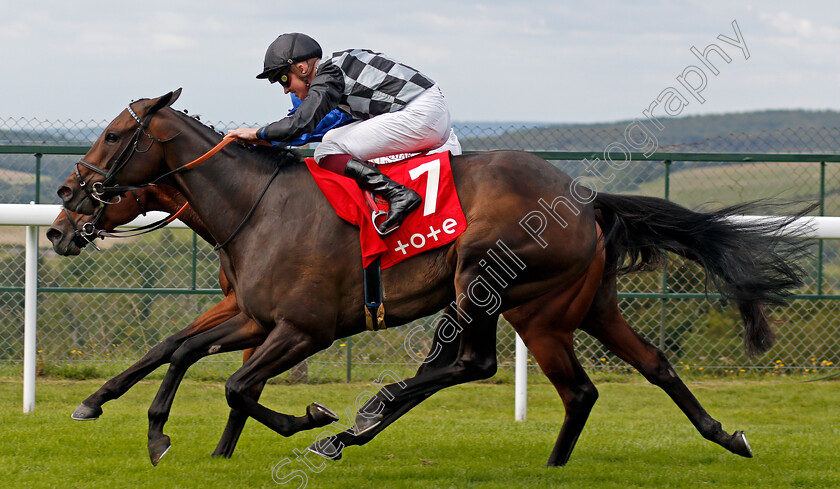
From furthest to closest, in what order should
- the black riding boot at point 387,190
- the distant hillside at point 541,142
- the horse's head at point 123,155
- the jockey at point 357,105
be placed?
the distant hillside at point 541,142 → the horse's head at point 123,155 → the jockey at point 357,105 → the black riding boot at point 387,190

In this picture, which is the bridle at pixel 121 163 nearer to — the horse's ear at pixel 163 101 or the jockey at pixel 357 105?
the horse's ear at pixel 163 101

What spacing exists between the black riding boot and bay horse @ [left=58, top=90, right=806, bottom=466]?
A: 0.58ft

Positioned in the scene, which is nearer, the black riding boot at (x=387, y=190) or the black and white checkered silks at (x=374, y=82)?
the black riding boot at (x=387, y=190)

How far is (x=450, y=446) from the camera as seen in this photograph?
494 centimetres

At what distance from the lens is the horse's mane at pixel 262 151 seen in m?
3.99

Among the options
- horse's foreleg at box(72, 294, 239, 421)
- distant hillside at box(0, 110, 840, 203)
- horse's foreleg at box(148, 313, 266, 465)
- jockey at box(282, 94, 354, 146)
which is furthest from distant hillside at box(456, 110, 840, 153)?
horse's foreleg at box(148, 313, 266, 465)

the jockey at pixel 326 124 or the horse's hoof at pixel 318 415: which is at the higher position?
the jockey at pixel 326 124

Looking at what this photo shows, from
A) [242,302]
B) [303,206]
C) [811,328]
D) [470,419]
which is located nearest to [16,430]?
[242,302]

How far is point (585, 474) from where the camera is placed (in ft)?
13.9

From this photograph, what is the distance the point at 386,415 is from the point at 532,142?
3.73 meters

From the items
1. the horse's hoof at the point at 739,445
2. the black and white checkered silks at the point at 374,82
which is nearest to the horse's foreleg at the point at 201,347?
the black and white checkered silks at the point at 374,82

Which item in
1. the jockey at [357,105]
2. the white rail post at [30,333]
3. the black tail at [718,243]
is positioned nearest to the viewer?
the jockey at [357,105]

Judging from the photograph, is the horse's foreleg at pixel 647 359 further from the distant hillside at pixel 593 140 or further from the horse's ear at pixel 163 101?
the distant hillside at pixel 593 140

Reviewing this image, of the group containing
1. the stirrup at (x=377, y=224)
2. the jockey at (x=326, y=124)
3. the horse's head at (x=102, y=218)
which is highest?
the jockey at (x=326, y=124)
